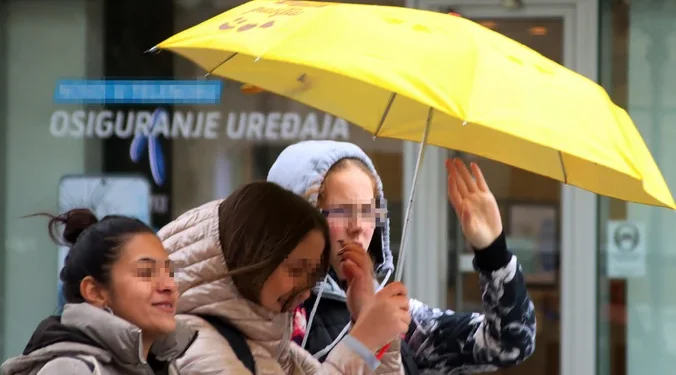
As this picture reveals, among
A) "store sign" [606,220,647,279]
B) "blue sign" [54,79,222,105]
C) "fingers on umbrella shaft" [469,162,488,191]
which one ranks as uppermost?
"blue sign" [54,79,222,105]

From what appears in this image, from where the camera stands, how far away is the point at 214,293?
7.12 ft

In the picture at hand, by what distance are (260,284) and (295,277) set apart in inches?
2.9

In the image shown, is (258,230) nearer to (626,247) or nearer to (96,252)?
(96,252)

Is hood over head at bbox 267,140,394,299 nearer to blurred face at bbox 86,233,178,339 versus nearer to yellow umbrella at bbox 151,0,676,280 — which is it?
yellow umbrella at bbox 151,0,676,280

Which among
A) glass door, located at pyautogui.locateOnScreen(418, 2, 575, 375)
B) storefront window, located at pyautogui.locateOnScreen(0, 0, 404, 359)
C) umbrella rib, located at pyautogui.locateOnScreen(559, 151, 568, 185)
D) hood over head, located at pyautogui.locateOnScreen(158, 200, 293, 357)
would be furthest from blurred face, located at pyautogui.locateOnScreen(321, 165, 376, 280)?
glass door, located at pyautogui.locateOnScreen(418, 2, 575, 375)

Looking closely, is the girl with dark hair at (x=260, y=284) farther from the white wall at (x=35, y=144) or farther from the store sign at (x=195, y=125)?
the white wall at (x=35, y=144)

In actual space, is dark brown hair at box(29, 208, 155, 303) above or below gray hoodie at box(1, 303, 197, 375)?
above

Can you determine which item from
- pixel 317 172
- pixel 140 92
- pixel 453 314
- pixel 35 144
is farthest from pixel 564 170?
pixel 35 144

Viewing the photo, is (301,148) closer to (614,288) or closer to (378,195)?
(378,195)

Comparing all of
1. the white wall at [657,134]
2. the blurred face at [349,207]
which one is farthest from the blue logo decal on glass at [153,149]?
the blurred face at [349,207]

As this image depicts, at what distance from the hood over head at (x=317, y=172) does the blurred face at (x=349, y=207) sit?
3cm

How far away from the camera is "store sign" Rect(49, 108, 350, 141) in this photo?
6055 mm

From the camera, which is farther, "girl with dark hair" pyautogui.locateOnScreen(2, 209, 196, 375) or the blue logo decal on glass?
the blue logo decal on glass

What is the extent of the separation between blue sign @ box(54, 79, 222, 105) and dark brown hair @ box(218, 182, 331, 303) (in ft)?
12.9
